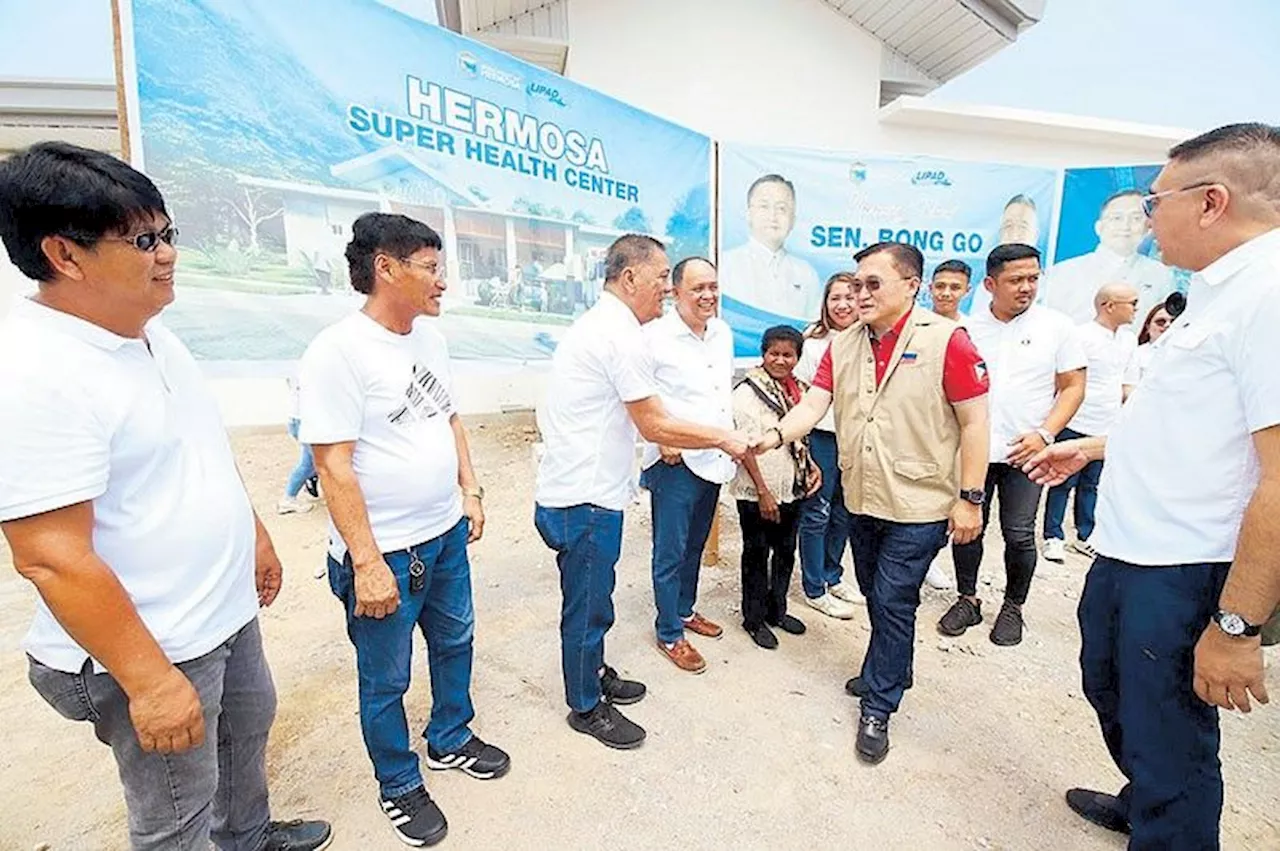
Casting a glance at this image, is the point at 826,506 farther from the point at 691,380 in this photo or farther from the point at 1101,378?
the point at 1101,378

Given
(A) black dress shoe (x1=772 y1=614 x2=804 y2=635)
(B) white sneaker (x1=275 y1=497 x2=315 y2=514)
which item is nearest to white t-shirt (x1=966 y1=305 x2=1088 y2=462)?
(A) black dress shoe (x1=772 y1=614 x2=804 y2=635)

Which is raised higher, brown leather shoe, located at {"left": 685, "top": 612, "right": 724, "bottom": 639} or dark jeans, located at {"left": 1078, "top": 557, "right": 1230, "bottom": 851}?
dark jeans, located at {"left": 1078, "top": 557, "right": 1230, "bottom": 851}

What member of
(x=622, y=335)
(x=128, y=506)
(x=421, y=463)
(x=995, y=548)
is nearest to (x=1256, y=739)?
(x=995, y=548)

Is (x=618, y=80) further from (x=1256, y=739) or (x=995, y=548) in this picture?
(x=1256, y=739)

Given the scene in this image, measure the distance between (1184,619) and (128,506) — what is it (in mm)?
2172

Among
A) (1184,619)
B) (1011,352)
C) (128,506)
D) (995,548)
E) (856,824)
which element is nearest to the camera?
(128,506)

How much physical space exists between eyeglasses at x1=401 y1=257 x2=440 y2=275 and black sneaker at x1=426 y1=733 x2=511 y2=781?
5.17ft

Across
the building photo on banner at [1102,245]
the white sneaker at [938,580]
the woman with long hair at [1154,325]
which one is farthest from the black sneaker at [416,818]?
the building photo on banner at [1102,245]

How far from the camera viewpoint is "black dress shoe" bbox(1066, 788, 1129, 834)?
6.40 feet

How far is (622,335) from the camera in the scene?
2.11 meters

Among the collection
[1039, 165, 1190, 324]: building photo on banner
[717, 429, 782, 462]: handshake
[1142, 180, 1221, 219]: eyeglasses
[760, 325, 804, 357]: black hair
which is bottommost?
[717, 429, 782, 462]: handshake

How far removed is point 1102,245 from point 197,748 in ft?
21.4

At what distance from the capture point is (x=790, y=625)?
3.16m

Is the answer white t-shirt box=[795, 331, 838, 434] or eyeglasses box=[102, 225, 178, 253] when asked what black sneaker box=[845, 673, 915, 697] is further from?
A: eyeglasses box=[102, 225, 178, 253]
